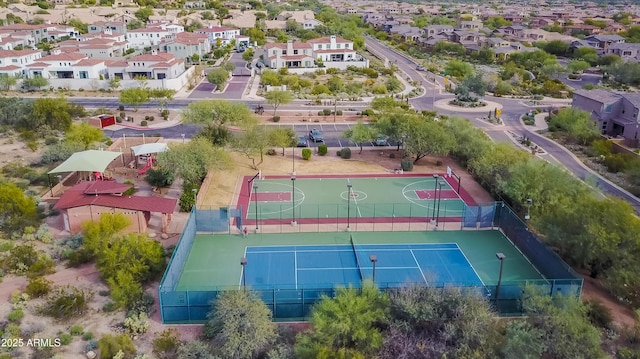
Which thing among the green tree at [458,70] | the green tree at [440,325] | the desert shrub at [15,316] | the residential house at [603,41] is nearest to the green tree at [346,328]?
the green tree at [440,325]

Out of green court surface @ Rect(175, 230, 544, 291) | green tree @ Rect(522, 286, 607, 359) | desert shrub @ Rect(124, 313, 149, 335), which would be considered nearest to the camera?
green tree @ Rect(522, 286, 607, 359)

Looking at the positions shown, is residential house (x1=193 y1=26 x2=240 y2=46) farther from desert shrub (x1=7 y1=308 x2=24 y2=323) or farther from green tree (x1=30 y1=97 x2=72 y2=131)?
desert shrub (x1=7 y1=308 x2=24 y2=323)

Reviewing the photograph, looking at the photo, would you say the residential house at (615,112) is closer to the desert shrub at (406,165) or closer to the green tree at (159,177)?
the desert shrub at (406,165)

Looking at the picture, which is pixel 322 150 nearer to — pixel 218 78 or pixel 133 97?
pixel 133 97

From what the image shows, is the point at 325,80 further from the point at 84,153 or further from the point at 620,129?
the point at 84,153

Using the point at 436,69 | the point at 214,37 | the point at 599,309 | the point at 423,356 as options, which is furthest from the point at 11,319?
the point at 214,37

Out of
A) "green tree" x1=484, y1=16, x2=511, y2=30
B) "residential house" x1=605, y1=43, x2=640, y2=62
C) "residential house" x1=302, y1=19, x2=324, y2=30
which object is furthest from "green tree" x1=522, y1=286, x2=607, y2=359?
"green tree" x1=484, y1=16, x2=511, y2=30
